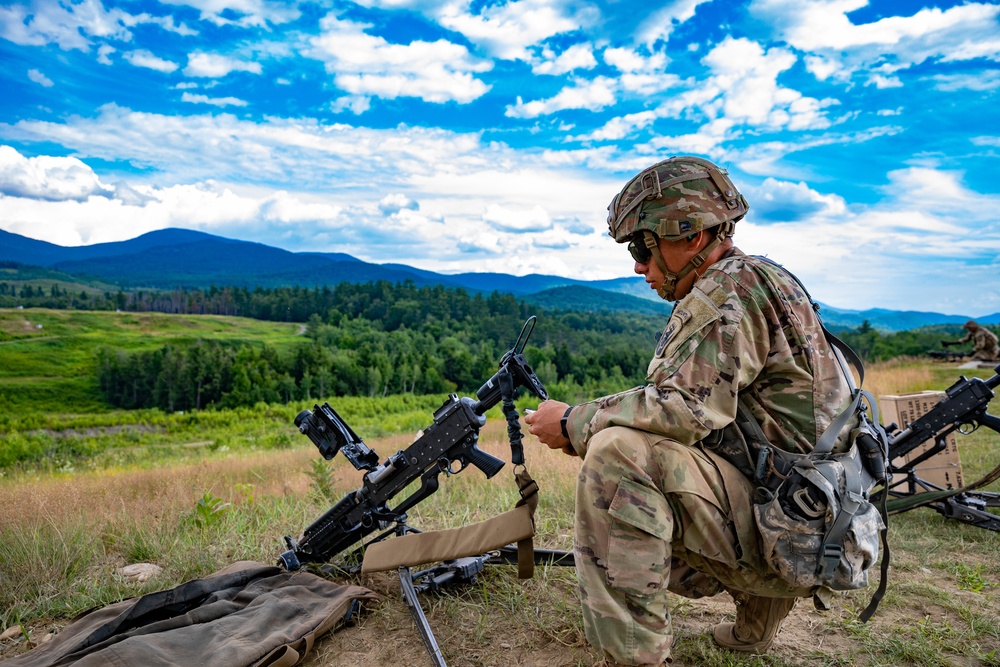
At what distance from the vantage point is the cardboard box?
618 centimetres

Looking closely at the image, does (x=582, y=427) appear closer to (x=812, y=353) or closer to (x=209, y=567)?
(x=812, y=353)

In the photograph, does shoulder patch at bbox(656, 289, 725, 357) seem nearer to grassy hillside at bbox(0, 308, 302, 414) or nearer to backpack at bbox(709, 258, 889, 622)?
backpack at bbox(709, 258, 889, 622)

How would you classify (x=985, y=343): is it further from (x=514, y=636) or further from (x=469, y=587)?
(x=514, y=636)

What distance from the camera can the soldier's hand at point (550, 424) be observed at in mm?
2750

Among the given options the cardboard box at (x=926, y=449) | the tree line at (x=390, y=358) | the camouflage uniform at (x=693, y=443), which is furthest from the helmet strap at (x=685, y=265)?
the tree line at (x=390, y=358)

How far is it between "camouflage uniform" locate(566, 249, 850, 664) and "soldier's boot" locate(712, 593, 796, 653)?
13.6 inches

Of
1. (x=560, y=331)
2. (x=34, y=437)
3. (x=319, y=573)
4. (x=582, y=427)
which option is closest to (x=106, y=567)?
(x=319, y=573)

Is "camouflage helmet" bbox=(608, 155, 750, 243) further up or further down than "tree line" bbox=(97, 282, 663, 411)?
further up

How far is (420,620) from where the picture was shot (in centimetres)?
307

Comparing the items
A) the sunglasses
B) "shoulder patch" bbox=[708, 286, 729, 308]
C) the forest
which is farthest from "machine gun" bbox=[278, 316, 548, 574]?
the forest

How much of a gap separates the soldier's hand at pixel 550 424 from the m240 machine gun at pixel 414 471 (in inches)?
9.2

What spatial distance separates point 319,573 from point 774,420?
2973mm

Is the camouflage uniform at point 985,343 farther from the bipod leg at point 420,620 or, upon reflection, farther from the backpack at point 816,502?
the bipod leg at point 420,620

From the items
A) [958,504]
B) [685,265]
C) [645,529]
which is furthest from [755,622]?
[958,504]
